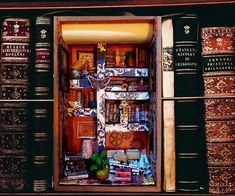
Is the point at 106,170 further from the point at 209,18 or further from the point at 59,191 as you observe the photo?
the point at 209,18

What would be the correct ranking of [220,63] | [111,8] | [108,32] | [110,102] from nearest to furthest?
[220,63]
[111,8]
[108,32]
[110,102]

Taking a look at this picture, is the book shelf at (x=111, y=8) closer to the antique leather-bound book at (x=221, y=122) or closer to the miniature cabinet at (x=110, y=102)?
the antique leather-bound book at (x=221, y=122)

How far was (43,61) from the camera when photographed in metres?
2.07

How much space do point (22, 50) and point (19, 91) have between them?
30 centimetres

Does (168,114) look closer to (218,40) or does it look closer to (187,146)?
(187,146)

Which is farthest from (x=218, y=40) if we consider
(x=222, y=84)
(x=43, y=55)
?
(x=43, y=55)

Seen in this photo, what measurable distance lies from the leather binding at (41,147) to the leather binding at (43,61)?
9 centimetres

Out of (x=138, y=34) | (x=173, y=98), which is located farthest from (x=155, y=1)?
(x=173, y=98)

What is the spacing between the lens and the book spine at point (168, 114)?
2045 mm

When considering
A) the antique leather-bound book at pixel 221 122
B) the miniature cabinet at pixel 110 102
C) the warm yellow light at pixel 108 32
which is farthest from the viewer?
the miniature cabinet at pixel 110 102

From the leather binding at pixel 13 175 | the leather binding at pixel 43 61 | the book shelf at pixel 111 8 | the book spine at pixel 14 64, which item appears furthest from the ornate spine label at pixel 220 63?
the leather binding at pixel 13 175

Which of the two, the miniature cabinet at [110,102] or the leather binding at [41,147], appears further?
the miniature cabinet at [110,102]

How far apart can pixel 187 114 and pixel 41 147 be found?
107cm

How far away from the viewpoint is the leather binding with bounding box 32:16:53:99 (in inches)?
81.5
